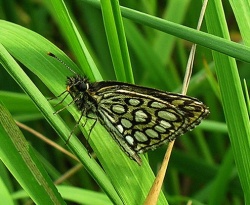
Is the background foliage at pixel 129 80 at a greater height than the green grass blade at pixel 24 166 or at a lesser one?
greater

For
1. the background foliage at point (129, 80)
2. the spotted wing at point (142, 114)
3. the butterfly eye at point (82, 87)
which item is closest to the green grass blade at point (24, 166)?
the background foliage at point (129, 80)

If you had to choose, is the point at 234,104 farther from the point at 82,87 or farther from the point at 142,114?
the point at 82,87

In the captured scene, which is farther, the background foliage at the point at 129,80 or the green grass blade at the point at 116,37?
the green grass blade at the point at 116,37

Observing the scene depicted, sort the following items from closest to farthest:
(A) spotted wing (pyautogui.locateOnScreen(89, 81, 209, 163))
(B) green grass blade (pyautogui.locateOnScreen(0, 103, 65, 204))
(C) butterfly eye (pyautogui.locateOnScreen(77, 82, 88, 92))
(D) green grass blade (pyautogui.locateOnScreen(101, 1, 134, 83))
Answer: (B) green grass blade (pyautogui.locateOnScreen(0, 103, 65, 204))
(D) green grass blade (pyautogui.locateOnScreen(101, 1, 134, 83))
(A) spotted wing (pyautogui.locateOnScreen(89, 81, 209, 163))
(C) butterfly eye (pyautogui.locateOnScreen(77, 82, 88, 92))

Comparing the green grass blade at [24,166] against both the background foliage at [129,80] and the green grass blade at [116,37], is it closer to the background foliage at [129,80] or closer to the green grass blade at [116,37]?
the background foliage at [129,80]

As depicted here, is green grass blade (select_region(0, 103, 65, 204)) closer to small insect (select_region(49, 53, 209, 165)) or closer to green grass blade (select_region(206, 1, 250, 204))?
small insect (select_region(49, 53, 209, 165))

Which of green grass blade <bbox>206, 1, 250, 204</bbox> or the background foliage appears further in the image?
green grass blade <bbox>206, 1, 250, 204</bbox>

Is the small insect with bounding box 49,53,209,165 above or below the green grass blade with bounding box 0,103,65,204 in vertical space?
above

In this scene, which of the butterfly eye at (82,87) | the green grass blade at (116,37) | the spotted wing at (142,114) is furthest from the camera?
the butterfly eye at (82,87)

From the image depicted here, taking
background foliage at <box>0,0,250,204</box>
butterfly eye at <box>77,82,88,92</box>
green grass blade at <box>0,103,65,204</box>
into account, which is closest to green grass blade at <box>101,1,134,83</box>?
background foliage at <box>0,0,250,204</box>

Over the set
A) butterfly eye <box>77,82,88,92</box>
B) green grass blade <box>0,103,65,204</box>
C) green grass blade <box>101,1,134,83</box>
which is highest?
green grass blade <box>101,1,134,83</box>
